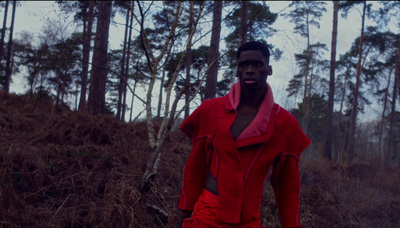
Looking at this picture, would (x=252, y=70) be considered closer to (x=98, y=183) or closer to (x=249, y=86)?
(x=249, y=86)

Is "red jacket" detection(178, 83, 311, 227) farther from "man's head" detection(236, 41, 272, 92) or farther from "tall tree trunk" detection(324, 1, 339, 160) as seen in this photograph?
"tall tree trunk" detection(324, 1, 339, 160)

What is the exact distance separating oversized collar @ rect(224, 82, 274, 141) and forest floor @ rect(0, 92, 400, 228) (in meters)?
2.48

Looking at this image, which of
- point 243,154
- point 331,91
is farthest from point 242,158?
point 331,91

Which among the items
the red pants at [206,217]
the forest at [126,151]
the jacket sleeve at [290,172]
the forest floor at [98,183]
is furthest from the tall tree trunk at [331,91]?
the red pants at [206,217]

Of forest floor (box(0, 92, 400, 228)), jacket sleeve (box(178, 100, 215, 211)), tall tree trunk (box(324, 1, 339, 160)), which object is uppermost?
tall tree trunk (box(324, 1, 339, 160))

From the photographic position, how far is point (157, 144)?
469cm

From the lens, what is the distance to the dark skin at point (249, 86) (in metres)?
2.13

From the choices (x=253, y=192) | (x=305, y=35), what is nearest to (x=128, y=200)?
(x=253, y=192)

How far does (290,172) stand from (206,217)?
61 cm

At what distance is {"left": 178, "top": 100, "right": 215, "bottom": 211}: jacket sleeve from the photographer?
2.13m

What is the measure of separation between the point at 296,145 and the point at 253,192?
42 cm

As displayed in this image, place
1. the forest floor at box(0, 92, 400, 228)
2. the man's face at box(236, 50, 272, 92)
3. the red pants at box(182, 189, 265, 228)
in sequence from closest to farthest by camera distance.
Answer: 1. the red pants at box(182, 189, 265, 228)
2. the man's face at box(236, 50, 272, 92)
3. the forest floor at box(0, 92, 400, 228)

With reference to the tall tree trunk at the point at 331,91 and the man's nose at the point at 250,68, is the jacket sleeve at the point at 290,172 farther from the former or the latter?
the tall tree trunk at the point at 331,91

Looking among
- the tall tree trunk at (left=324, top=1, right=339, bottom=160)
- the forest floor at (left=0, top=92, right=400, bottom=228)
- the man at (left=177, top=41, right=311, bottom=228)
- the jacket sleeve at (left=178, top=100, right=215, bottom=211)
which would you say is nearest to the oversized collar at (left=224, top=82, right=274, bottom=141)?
the man at (left=177, top=41, right=311, bottom=228)
